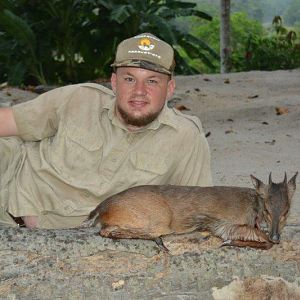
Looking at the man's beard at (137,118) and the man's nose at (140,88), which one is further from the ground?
the man's nose at (140,88)

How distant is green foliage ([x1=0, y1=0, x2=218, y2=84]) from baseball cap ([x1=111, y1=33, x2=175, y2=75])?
852cm

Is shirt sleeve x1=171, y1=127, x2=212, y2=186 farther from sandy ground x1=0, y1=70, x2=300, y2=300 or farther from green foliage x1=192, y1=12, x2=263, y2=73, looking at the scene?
green foliage x1=192, y1=12, x2=263, y2=73

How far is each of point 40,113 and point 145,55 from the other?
672 mm

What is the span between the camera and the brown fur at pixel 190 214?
9.11 ft

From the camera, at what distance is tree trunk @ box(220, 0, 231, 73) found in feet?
43.8

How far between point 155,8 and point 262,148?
20.7ft

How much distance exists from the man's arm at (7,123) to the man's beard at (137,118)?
60cm

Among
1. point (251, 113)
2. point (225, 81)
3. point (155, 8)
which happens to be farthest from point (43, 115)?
point (155, 8)

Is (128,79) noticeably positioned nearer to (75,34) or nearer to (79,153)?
(79,153)

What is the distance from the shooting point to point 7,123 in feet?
11.7

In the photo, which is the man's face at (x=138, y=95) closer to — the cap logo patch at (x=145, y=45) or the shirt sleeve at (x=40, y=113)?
the cap logo patch at (x=145, y=45)

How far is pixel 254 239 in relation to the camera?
276 cm

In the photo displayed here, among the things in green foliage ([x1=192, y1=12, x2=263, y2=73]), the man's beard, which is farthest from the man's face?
green foliage ([x1=192, y1=12, x2=263, y2=73])

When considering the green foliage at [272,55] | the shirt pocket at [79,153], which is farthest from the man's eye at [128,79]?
the green foliage at [272,55]
